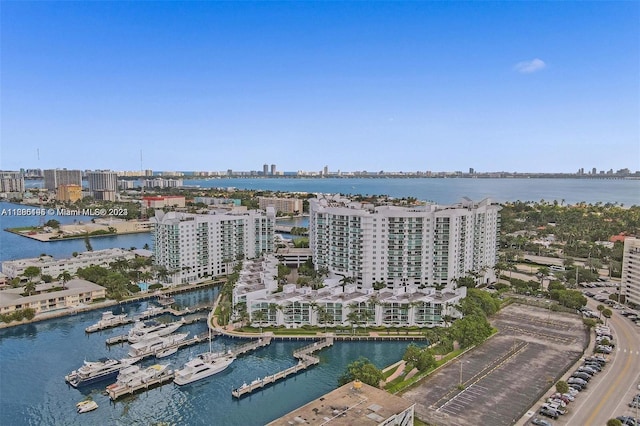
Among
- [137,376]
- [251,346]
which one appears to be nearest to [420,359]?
[251,346]

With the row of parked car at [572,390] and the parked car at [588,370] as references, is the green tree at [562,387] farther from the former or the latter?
the parked car at [588,370]

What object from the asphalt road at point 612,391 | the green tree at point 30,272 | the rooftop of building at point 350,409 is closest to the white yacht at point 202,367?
the rooftop of building at point 350,409

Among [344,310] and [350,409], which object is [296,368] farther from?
[350,409]

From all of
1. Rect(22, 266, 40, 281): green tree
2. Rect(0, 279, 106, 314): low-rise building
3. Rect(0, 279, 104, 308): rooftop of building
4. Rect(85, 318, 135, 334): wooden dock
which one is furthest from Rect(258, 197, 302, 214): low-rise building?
Rect(85, 318, 135, 334): wooden dock

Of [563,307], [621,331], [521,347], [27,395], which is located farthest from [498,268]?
[27,395]

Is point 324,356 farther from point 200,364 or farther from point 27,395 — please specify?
point 27,395

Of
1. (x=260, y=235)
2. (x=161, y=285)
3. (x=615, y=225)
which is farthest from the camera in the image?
(x=615, y=225)
